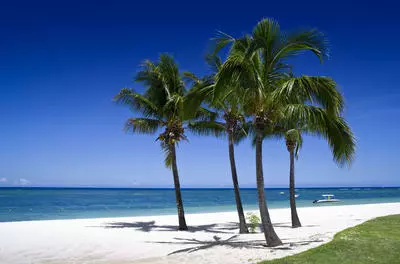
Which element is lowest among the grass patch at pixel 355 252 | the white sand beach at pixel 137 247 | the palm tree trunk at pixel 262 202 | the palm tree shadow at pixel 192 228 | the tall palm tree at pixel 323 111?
the palm tree shadow at pixel 192 228

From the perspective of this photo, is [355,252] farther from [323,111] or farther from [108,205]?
[108,205]

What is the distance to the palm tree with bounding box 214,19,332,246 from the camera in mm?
9164

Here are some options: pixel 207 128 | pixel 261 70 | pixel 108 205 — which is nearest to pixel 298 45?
pixel 261 70

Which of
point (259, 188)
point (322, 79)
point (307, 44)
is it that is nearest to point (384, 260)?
point (259, 188)

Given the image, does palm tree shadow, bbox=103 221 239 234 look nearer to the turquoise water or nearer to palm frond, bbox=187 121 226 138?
palm frond, bbox=187 121 226 138

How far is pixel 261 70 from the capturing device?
32.4ft

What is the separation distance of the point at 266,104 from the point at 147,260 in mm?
5143

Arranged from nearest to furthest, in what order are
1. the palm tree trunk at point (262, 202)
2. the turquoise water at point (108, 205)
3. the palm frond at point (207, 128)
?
1. the palm tree trunk at point (262, 202)
2. the palm frond at point (207, 128)
3. the turquoise water at point (108, 205)

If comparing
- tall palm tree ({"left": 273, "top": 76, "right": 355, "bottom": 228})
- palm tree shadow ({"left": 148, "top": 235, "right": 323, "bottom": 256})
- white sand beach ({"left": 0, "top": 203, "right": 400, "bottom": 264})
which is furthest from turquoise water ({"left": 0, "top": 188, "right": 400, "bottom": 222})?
tall palm tree ({"left": 273, "top": 76, "right": 355, "bottom": 228})

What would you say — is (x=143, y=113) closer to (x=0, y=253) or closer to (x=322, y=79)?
(x=0, y=253)

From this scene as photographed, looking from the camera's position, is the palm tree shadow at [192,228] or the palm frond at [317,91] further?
the palm tree shadow at [192,228]

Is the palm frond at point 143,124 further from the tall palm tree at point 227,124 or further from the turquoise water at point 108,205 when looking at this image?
the turquoise water at point 108,205

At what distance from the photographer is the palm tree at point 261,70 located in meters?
9.16

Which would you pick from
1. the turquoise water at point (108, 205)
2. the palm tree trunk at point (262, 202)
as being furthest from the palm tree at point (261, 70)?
the turquoise water at point (108, 205)
